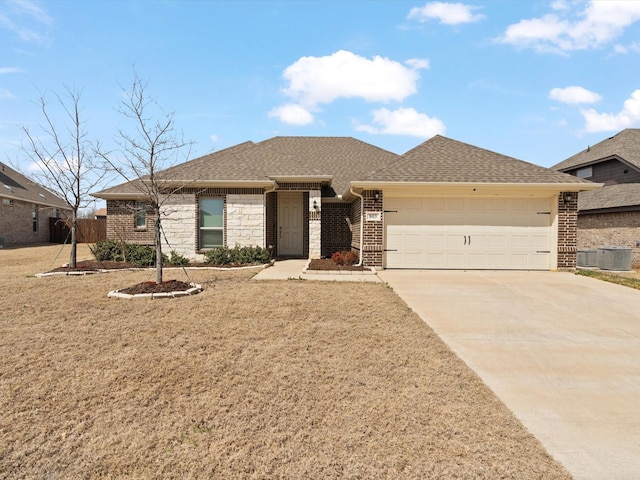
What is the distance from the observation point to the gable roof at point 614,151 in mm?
18250

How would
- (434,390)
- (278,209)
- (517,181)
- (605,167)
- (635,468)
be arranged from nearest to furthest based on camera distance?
(635,468), (434,390), (517,181), (278,209), (605,167)

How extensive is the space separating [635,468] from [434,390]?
1445 millimetres

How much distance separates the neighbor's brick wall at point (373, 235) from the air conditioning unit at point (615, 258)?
9.13 metres

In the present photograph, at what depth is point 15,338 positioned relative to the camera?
479 centimetres

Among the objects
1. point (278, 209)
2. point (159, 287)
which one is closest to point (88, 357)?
point (159, 287)

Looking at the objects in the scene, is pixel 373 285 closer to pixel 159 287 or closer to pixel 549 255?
pixel 159 287

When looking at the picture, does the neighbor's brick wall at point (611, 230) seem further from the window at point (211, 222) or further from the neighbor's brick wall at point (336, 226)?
the window at point (211, 222)

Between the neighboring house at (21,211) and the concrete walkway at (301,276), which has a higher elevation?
the neighboring house at (21,211)

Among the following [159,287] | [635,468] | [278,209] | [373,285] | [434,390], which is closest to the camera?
[635,468]

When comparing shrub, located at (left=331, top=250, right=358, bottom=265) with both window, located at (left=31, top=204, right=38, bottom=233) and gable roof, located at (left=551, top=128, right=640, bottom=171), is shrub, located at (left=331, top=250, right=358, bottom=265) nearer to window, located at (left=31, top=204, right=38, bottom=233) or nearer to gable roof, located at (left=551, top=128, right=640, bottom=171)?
gable roof, located at (left=551, top=128, right=640, bottom=171)

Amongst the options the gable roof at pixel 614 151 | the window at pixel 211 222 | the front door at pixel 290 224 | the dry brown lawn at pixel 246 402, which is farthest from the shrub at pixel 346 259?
the gable roof at pixel 614 151

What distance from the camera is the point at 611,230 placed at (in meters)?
16.3

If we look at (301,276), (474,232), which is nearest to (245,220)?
(301,276)

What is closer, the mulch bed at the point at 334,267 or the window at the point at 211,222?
the mulch bed at the point at 334,267
